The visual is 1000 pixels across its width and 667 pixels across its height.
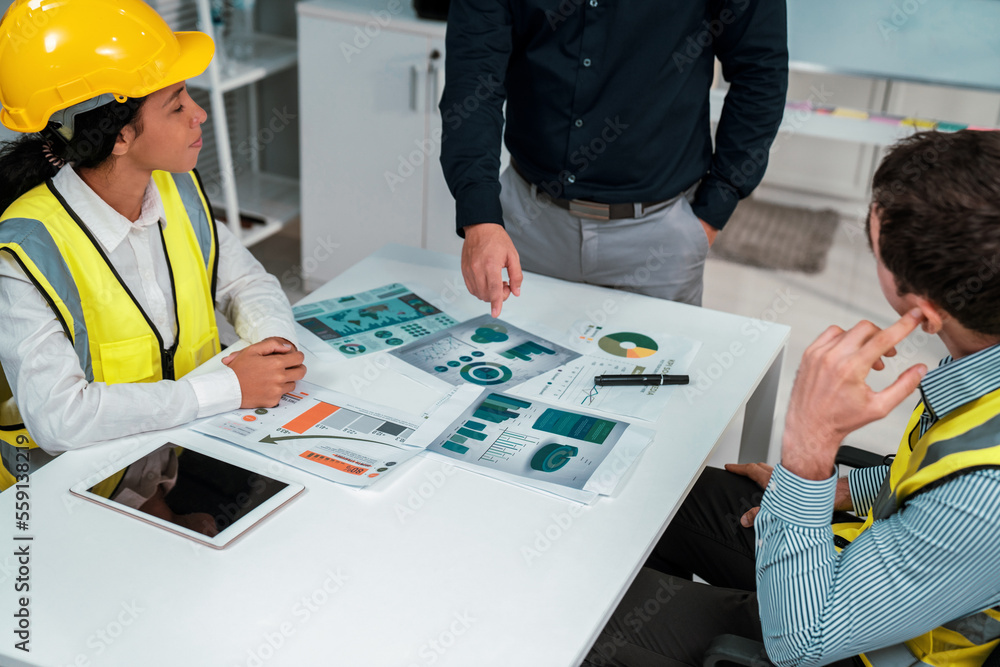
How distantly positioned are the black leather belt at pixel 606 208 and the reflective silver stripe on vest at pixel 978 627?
1132 millimetres

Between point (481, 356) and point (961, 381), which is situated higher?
point (961, 381)

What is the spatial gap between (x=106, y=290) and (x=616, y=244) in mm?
1030

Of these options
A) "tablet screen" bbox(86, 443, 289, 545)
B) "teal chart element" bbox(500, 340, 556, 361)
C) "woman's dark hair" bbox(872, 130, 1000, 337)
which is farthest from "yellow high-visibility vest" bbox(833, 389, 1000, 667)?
"tablet screen" bbox(86, 443, 289, 545)

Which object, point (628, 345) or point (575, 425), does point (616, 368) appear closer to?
point (628, 345)

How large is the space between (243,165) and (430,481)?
2.92 meters

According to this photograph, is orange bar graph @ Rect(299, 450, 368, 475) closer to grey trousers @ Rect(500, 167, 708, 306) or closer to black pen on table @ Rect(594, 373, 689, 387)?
black pen on table @ Rect(594, 373, 689, 387)

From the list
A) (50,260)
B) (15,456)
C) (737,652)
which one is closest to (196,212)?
(50,260)

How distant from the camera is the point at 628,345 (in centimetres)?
162

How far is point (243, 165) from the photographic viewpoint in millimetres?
3824

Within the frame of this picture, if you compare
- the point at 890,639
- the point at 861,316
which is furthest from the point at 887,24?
the point at 890,639

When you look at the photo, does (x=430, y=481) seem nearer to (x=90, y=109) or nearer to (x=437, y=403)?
(x=437, y=403)

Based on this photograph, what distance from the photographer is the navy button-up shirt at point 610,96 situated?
1798 mm

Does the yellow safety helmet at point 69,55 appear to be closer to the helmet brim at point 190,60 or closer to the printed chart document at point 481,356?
the helmet brim at point 190,60

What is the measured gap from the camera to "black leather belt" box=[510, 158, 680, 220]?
1.94 m
